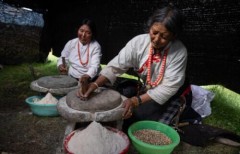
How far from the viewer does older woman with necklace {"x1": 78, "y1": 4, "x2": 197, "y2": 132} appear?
227cm

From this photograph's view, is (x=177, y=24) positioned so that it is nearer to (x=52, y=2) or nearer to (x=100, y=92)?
(x=100, y=92)

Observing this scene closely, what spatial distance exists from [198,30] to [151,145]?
9.26ft

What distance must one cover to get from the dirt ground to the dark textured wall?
68.7 inches

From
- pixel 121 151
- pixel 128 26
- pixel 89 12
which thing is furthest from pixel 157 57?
pixel 89 12

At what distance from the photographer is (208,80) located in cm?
429

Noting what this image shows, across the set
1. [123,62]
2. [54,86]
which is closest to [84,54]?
[54,86]

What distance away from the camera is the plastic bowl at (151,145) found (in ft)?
6.85

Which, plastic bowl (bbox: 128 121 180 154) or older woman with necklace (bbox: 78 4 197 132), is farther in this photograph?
older woman with necklace (bbox: 78 4 197 132)

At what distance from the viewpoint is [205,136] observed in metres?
2.72

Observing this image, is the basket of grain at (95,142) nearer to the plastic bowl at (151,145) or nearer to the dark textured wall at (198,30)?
the plastic bowl at (151,145)

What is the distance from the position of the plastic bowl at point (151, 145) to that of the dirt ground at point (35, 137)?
1.04 ft

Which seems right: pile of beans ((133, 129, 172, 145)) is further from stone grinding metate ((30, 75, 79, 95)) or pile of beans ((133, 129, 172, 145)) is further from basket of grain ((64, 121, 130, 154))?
stone grinding metate ((30, 75, 79, 95))

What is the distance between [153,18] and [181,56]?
53 centimetres

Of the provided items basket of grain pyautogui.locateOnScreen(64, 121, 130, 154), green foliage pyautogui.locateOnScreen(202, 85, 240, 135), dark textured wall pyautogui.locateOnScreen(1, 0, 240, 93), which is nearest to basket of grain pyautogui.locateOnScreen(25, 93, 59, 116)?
basket of grain pyautogui.locateOnScreen(64, 121, 130, 154)
